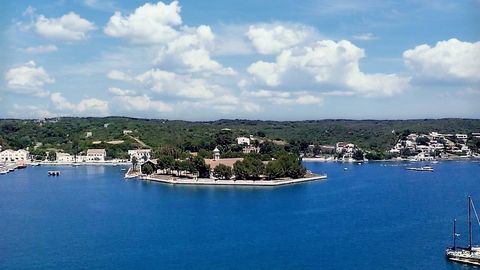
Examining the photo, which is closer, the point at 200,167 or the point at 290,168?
the point at 290,168

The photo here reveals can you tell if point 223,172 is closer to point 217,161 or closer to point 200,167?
point 200,167

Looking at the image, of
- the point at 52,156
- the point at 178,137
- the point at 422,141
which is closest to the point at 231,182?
the point at 52,156

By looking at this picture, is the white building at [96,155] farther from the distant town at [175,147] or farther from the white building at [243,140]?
the white building at [243,140]

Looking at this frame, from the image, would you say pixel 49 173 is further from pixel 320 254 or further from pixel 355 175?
pixel 320 254

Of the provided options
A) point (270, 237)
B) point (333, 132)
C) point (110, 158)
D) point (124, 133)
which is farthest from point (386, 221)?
point (333, 132)

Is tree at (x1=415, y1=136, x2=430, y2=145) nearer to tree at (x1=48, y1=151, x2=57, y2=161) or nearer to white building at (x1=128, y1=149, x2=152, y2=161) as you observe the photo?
white building at (x1=128, y1=149, x2=152, y2=161)

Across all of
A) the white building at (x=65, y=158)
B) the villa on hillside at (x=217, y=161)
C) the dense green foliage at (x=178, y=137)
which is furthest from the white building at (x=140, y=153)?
the villa on hillside at (x=217, y=161)
